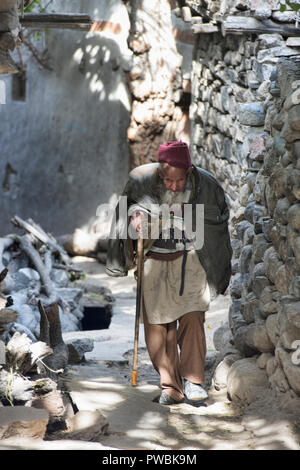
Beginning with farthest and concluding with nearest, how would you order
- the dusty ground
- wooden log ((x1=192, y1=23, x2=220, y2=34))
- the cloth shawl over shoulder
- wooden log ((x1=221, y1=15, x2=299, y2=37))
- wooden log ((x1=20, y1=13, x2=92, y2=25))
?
wooden log ((x1=192, y1=23, x2=220, y2=34)) < wooden log ((x1=20, y1=13, x2=92, y2=25)) < wooden log ((x1=221, y1=15, x2=299, y2=37)) < the cloth shawl over shoulder < the dusty ground

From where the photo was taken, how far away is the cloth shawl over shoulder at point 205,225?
4.75 metres

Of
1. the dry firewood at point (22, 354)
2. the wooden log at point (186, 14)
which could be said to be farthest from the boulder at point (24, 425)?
the wooden log at point (186, 14)

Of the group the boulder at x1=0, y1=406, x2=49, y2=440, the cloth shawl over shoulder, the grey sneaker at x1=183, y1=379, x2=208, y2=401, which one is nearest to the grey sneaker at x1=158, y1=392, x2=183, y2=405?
the grey sneaker at x1=183, y1=379, x2=208, y2=401

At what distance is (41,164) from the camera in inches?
528

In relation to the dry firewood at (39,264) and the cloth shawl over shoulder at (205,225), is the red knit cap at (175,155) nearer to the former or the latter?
the cloth shawl over shoulder at (205,225)

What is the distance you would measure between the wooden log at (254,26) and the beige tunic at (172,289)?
126 inches

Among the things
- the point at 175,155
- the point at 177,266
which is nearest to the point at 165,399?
the point at 177,266

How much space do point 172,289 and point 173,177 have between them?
0.74 m

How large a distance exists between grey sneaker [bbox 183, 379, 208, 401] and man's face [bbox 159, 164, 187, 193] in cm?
129

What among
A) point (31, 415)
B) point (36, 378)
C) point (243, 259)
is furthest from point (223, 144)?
point (31, 415)

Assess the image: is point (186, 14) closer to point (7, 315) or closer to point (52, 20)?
point (52, 20)

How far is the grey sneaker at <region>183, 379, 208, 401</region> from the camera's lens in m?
4.69

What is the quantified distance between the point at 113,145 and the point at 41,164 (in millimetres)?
1428

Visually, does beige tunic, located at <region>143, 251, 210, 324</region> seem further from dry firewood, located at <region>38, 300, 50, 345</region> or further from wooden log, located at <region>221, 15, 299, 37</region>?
wooden log, located at <region>221, 15, 299, 37</region>
